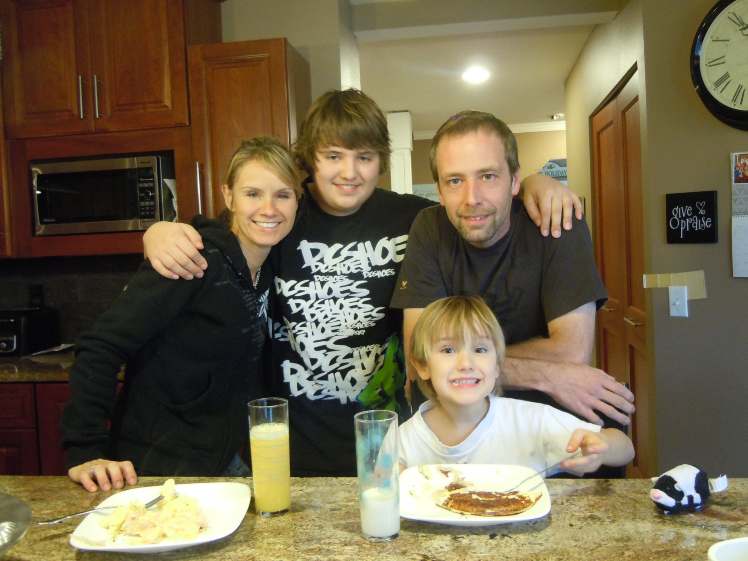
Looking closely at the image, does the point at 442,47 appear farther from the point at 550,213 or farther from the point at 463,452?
the point at 463,452

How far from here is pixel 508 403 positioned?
56.8 inches

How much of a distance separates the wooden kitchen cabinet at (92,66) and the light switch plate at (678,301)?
2.24 metres

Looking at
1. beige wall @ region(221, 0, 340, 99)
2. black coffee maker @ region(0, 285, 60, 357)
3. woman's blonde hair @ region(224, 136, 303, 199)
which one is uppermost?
beige wall @ region(221, 0, 340, 99)

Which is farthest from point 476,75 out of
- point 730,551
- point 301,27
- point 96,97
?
point 730,551

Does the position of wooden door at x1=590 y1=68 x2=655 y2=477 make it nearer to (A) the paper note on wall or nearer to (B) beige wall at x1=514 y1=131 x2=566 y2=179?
(A) the paper note on wall

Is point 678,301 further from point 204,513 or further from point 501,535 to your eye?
point 204,513

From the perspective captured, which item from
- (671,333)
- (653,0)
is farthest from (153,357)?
(653,0)

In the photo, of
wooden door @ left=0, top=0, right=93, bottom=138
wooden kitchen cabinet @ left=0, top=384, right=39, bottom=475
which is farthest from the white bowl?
wooden door @ left=0, top=0, right=93, bottom=138

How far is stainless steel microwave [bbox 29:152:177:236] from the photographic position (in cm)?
290

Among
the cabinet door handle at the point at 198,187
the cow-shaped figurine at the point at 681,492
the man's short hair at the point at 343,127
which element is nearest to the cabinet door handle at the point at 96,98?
the cabinet door handle at the point at 198,187

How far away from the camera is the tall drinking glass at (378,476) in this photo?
956mm

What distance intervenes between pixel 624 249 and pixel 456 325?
108 inches

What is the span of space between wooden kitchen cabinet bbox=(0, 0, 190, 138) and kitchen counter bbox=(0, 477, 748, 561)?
7.05ft

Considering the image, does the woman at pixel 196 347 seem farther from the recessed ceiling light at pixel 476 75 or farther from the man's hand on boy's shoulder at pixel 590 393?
the recessed ceiling light at pixel 476 75
